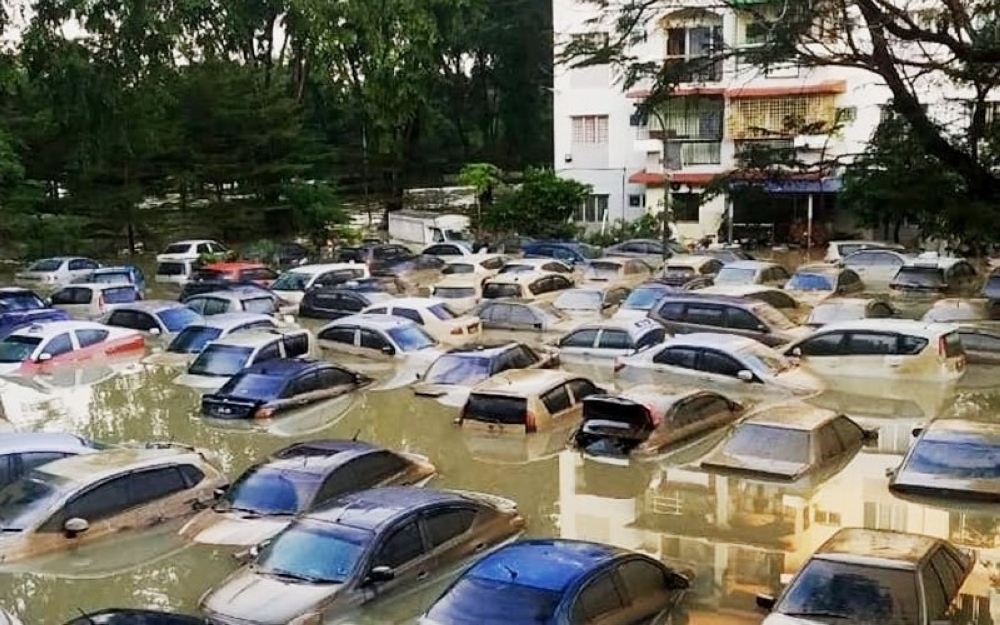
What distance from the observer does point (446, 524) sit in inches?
506

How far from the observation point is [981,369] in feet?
77.9

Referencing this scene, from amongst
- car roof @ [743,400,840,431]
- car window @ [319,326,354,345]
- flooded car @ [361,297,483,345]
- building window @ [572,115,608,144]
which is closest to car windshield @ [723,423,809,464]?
car roof @ [743,400,840,431]

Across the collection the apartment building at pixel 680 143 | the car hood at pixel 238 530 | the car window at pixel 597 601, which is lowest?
the car hood at pixel 238 530

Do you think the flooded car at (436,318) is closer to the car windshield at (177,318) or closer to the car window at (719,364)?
the car windshield at (177,318)

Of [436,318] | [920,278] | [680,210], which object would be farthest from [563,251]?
[436,318]

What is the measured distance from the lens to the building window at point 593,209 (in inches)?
2135

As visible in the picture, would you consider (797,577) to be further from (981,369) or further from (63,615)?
(981,369)

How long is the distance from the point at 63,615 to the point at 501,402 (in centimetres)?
831

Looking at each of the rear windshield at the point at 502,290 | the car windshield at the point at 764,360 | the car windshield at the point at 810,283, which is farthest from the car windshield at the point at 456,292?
the car windshield at the point at 764,360

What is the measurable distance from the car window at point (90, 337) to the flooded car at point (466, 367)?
8351mm

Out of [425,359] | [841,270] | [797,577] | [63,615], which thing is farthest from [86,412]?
[841,270]

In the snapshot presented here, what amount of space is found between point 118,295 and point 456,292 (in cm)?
965

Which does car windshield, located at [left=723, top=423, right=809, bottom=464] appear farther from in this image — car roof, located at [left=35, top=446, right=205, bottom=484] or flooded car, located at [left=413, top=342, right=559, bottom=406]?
car roof, located at [left=35, top=446, right=205, bottom=484]

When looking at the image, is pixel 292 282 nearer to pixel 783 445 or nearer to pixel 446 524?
pixel 783 445
